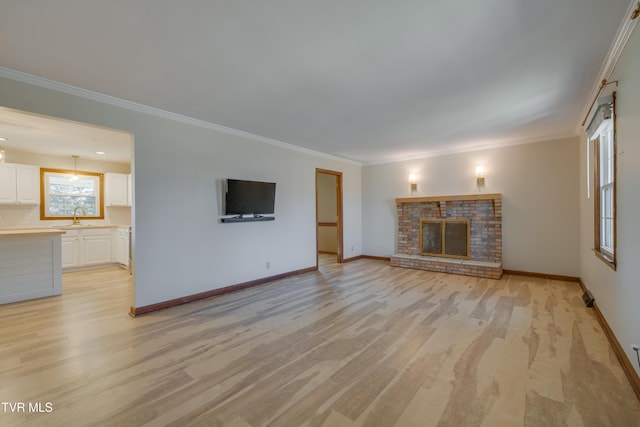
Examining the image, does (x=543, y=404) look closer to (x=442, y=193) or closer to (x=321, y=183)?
(x=442, y=193)

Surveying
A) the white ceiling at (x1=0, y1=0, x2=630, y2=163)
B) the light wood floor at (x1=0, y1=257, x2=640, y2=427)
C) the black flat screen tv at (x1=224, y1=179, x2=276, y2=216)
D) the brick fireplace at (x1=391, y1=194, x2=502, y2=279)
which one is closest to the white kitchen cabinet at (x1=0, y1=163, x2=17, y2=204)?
the light wood floor at (x1=0, y1=257, x2=640, y2=427)

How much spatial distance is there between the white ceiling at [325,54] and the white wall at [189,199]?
0.95ft

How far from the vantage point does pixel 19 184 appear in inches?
217

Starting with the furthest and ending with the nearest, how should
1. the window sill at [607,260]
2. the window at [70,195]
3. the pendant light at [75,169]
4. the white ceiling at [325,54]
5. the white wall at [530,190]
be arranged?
the pendant light at [75,169] → the window at [70,195] → the white wall at [530,190] → the window sill at [607,260] → the white ceiling at [325,54]

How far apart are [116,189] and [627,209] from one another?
848 cm

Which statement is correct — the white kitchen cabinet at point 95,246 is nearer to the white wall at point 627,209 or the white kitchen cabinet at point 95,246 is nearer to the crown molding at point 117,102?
the crown molding at point 117,102

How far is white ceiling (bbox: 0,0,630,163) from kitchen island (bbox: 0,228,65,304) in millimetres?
2639

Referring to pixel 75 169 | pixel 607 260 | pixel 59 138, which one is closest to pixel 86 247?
pixel 75 169

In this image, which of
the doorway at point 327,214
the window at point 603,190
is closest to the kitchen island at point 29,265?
the doorway at point 327,214

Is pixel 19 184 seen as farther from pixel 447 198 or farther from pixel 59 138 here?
pixel 447 198

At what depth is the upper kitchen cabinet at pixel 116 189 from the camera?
261 inches

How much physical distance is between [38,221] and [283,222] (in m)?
5.17

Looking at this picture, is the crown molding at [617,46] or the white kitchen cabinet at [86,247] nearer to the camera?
the crown molding at [617,46]

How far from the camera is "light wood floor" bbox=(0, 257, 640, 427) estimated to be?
1729 millimetres
